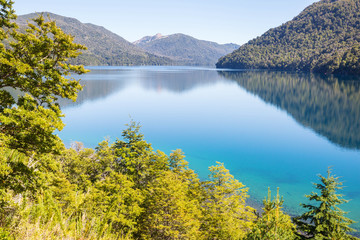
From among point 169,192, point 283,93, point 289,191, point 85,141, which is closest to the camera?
point 169,192

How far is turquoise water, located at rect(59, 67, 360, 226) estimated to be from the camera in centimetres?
4316

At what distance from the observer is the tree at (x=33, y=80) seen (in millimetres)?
12320

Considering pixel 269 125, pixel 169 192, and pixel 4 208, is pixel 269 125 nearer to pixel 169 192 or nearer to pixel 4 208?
pixel 169 192

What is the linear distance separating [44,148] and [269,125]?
6995cm

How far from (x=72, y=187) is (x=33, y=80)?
1520 centimetres

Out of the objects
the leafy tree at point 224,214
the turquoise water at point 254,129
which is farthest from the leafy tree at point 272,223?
the turquoise water at point 254,129

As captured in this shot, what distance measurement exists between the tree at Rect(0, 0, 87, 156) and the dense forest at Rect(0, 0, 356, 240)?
0.16ft

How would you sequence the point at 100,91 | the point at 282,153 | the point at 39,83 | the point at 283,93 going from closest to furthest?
the point at 39,83 < the point at 282,153 < the point at 283,93 < the point at 100,91

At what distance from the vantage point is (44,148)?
43.7 feet

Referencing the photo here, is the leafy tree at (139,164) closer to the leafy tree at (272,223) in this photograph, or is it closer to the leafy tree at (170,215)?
the leafy tree at (170,215)

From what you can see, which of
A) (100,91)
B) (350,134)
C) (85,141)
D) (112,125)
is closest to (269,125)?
(350,134)

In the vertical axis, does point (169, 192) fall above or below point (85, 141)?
above

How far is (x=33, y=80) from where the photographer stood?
13.9 metres

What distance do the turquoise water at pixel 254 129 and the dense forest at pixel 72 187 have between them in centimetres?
1362
